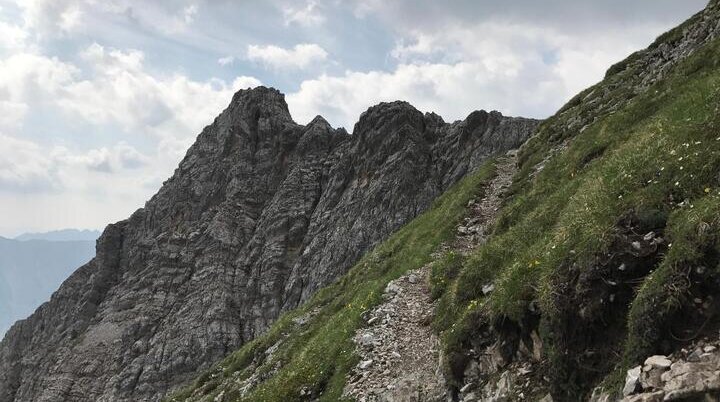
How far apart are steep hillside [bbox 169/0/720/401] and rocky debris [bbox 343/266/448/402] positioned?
31 cm

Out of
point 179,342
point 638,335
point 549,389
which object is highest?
point 179,342

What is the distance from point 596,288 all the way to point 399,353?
11.2m

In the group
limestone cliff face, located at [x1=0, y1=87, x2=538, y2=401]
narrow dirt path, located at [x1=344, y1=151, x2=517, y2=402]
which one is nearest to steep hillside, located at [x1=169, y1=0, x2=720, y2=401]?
narrow dirt path, located at [x1=344, y1=151, x2=517, y2=402]

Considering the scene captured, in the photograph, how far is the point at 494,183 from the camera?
42062 mm

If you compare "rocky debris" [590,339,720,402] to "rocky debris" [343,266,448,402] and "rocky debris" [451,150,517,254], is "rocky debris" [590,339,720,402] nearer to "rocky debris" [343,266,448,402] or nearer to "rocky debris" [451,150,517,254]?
"rocky debris" [343,266,448,402]

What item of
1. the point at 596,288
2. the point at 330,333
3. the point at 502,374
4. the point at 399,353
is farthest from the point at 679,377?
the point at 330,333

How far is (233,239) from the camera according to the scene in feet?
386

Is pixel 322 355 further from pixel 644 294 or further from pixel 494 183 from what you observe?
pixel 494 183

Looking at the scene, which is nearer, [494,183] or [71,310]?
[494,183]

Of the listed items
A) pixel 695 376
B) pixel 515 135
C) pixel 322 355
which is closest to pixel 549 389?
pixel 695 376

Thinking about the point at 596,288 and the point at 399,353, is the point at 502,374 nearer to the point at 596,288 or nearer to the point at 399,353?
the point at 596,288

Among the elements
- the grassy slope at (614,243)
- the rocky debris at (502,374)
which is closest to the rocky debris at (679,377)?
the grassy slope at (614,243)

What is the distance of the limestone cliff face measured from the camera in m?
98.3

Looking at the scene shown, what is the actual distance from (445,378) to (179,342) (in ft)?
307
